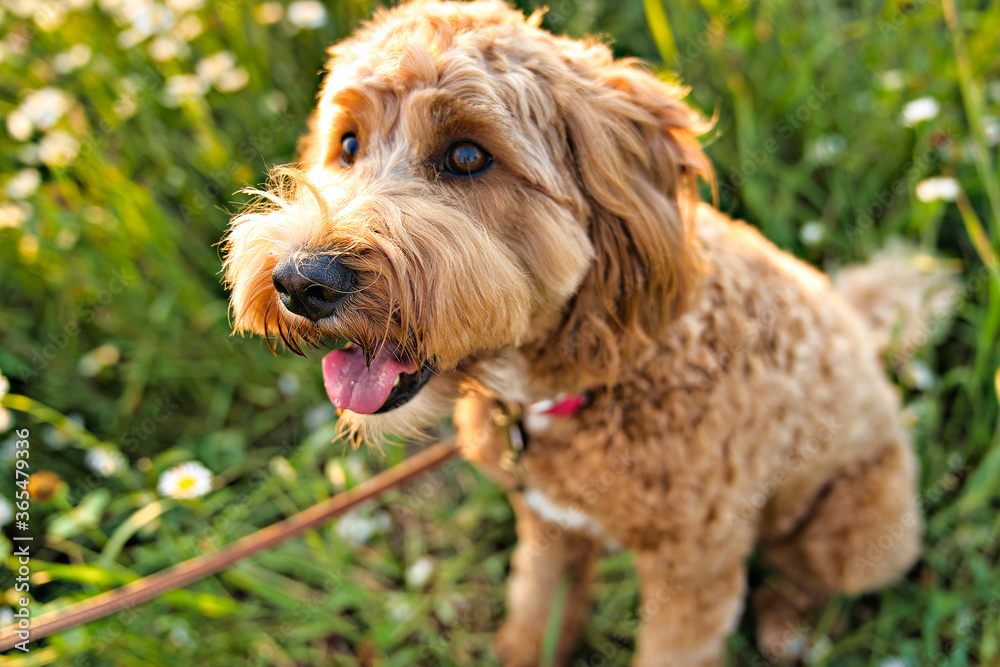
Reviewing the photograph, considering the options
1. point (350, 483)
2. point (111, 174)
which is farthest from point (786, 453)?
point (111, 174)

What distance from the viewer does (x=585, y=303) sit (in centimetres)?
Answer: 170

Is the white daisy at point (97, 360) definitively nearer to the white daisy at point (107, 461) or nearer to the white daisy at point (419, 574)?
the white daisy at point (107, 461)

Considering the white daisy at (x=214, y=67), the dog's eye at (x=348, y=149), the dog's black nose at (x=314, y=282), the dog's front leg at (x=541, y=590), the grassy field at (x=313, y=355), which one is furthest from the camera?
the white daisy at (x=214, y=67)

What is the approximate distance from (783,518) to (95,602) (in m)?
2.42

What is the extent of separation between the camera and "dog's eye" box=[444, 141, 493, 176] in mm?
1571

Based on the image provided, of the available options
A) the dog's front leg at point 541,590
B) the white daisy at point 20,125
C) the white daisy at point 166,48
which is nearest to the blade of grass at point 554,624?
the dog's front leg at point 541,590

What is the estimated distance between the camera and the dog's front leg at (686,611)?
2.08 metres

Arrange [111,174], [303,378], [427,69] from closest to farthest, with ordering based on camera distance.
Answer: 1. [427,69]
2. [111,174]
3. [303,378]

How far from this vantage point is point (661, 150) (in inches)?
67.2

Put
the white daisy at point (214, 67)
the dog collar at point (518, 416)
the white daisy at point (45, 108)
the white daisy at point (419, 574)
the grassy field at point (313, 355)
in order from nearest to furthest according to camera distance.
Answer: the dog collar at point (518, 416) → the grassy field at point (313, 355) → the white daisy at point (419, 574) → the white daisy at point (45, 108) → the white daisy at point (214, 67)

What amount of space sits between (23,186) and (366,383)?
8.68 ft

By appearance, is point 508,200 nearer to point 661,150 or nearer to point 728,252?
point 661,150

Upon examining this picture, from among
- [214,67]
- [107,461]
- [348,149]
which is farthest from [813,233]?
[107,461]

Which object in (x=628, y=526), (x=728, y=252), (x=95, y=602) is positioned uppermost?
(x=728, y=252)
